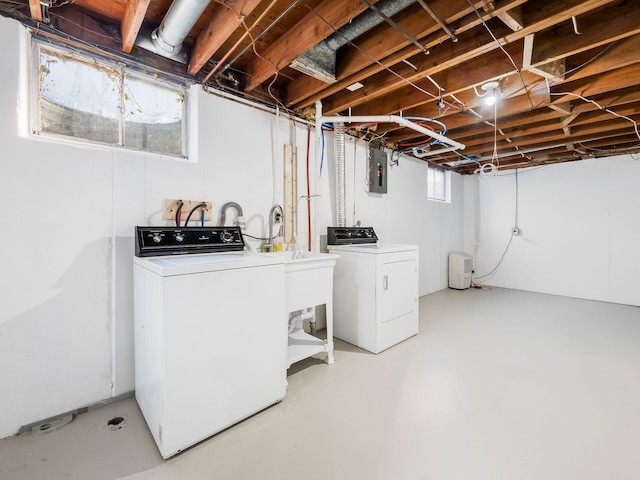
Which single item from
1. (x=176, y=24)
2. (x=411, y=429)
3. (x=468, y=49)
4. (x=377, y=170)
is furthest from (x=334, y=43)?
(x=411, y=429)

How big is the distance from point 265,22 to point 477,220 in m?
5.03

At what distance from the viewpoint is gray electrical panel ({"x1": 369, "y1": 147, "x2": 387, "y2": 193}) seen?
3461 millimetres

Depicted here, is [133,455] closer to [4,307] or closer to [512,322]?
[4,307]

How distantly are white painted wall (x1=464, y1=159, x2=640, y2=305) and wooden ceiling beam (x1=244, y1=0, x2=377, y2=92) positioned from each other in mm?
4721

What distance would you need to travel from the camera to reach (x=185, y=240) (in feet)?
6.06

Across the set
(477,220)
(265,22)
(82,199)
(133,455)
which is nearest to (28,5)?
(82,199)

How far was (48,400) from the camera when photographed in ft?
5.12

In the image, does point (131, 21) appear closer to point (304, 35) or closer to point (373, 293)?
point (304, 35)

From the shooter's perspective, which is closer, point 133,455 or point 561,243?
point 133,455

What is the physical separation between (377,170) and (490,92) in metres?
1.40

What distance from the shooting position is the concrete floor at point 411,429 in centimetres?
126

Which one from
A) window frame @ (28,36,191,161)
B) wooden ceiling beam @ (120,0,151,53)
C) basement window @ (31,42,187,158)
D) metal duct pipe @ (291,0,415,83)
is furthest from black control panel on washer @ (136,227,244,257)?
metal duct pipe @ (291,0,415,83)

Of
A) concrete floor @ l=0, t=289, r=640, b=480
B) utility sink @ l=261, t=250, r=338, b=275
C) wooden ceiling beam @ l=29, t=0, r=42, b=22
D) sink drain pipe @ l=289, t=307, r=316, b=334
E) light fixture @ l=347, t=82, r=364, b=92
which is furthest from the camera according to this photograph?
light fixture @ l=347, t=82, r=364, b=92

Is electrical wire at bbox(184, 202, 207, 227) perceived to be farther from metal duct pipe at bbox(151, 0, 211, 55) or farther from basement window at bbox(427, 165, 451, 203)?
basement window at bbox(427, 165, 451, 203)
